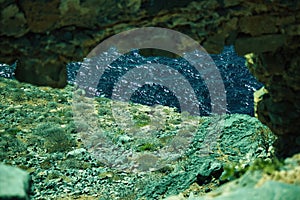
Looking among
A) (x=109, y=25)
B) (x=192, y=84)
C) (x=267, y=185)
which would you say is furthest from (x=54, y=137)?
(x=267, y=185)

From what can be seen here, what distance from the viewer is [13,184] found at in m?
4.66

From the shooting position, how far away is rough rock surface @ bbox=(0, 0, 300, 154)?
21.2 feet

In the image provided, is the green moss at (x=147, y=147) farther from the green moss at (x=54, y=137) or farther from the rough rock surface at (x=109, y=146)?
the green moss at (x=54, y=137)

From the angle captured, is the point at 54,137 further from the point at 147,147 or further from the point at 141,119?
the point at 141,119

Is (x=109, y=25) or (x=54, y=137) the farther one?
(x=54, y=137)

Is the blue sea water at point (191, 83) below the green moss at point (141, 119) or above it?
above

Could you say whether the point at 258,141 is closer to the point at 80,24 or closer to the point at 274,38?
the point at 274,38

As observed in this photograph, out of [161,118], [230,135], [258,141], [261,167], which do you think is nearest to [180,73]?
[161,118]

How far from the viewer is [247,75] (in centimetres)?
2631

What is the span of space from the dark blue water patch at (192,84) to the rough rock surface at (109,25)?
15627 mm

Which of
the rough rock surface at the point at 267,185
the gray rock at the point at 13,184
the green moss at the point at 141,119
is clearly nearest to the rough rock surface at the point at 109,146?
the green moss at the point at 141,119

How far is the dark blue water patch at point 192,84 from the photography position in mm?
23906

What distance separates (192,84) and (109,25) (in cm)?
1948

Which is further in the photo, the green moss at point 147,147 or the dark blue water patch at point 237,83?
the dark blue water patch at point 237,83
